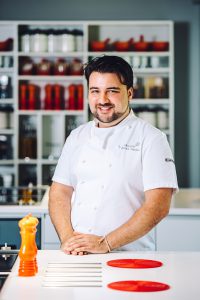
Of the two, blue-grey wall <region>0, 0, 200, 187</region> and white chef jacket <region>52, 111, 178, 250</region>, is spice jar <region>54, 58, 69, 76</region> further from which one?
white chef jacket <region>52, 111, 178, 250</region>

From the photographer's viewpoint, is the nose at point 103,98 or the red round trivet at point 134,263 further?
the nose at point 103,98

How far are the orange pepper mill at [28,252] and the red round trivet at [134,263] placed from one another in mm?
287

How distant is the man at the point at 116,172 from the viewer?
8.70 ft

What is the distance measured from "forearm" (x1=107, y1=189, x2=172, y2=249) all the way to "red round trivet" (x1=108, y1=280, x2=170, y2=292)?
53cm

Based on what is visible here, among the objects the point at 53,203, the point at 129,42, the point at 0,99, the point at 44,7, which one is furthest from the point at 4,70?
the point at 53,203

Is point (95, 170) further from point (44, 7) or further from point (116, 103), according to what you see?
point (44, 7)

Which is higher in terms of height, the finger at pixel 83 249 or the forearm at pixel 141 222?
the forearm at pixel 141 222

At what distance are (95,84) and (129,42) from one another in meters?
4.37

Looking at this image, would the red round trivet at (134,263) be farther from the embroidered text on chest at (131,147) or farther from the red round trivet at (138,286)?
the embroidered text on chest at (131,147)

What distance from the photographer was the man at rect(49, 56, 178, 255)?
2.65 m

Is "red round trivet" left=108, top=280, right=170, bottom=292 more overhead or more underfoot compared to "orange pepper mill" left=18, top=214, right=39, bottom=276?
more underfoot

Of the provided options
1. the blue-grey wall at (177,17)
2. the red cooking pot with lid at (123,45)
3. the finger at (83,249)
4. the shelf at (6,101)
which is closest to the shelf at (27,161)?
the shelf at (6,101)

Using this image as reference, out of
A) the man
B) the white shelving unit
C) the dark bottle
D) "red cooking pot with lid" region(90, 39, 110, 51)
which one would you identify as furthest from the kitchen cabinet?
"red cooking pot with lid" region(90, 39, 110, 51)

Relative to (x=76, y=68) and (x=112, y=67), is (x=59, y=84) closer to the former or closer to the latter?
(x=76, y=68)
